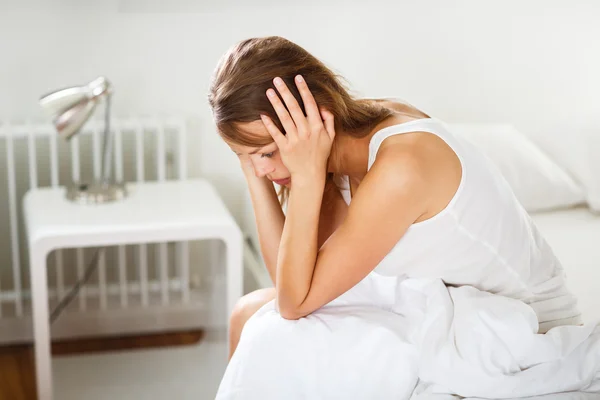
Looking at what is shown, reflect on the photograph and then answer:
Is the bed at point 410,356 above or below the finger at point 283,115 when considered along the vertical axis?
below

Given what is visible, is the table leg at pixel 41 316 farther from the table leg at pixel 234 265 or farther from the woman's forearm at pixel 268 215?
the woman's forearm at pixel 268 215

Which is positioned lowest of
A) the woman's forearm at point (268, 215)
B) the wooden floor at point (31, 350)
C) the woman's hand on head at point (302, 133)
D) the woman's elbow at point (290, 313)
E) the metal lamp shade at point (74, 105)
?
the wooden floor at point (31, 350)

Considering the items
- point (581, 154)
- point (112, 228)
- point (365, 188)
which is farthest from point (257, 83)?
point (581, 154)

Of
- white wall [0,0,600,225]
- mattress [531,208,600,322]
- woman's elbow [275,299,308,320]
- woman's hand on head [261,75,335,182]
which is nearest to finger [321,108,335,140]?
woman's hand on head [261,75,335,182]

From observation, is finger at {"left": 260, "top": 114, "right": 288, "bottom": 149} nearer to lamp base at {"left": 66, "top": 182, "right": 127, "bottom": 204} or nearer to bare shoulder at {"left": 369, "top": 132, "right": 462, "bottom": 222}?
bare shoulder at {"left": 369, "top": 132, "right": 462, "bottom": 222}

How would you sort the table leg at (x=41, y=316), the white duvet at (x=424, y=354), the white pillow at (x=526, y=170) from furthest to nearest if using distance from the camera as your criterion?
1. the white pillow at (x=526, y=170)
2. the table leg at (x=41, y=316)
3. the white duvet at (x=424, y=354)

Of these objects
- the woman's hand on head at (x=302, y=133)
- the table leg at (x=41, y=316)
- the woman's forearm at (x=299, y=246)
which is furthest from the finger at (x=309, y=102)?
the table leg at (x=41, y=316)

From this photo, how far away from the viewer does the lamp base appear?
84.1 inches

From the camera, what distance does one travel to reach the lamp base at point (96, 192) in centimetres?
214

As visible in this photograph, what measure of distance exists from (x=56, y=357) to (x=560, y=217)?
1426mm

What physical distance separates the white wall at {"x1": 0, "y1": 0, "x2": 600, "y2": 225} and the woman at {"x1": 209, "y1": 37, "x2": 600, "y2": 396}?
1011mm

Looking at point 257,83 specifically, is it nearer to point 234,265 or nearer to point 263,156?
point 263,156

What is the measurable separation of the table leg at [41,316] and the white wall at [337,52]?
22.1 inches

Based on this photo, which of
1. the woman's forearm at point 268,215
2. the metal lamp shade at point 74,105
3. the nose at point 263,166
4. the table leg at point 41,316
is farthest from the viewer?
the metal lamp shade at point 74,105
